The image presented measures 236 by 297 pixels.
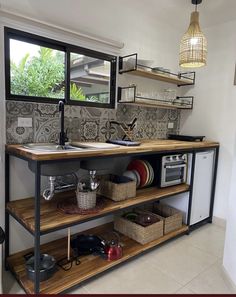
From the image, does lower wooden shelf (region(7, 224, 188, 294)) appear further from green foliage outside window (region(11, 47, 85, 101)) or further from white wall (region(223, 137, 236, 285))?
green foliage outside window (region(11, 47, 85, 101))

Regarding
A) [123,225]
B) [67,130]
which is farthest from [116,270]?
[67,130]

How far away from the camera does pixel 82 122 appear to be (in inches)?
90.4

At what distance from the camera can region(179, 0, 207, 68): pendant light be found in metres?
2.06

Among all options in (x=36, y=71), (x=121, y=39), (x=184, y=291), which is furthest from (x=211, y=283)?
(x=121, y=39)

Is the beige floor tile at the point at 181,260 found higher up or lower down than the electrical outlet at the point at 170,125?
lower down

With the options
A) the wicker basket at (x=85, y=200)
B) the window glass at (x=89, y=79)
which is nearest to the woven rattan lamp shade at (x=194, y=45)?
the window glass at (x=89, y=79)

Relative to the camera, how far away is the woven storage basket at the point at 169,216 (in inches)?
96.0

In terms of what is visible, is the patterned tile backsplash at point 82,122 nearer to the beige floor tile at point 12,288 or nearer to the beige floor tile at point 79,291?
the beige floor tile at point 12,288

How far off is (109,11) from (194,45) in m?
0.96

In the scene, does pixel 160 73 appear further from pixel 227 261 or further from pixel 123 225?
pixel 227 261

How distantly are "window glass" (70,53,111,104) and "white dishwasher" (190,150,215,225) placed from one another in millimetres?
1264

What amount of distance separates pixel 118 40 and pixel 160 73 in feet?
2.01

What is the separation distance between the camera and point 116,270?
194 centimetres

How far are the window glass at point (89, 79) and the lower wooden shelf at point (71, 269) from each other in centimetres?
142
